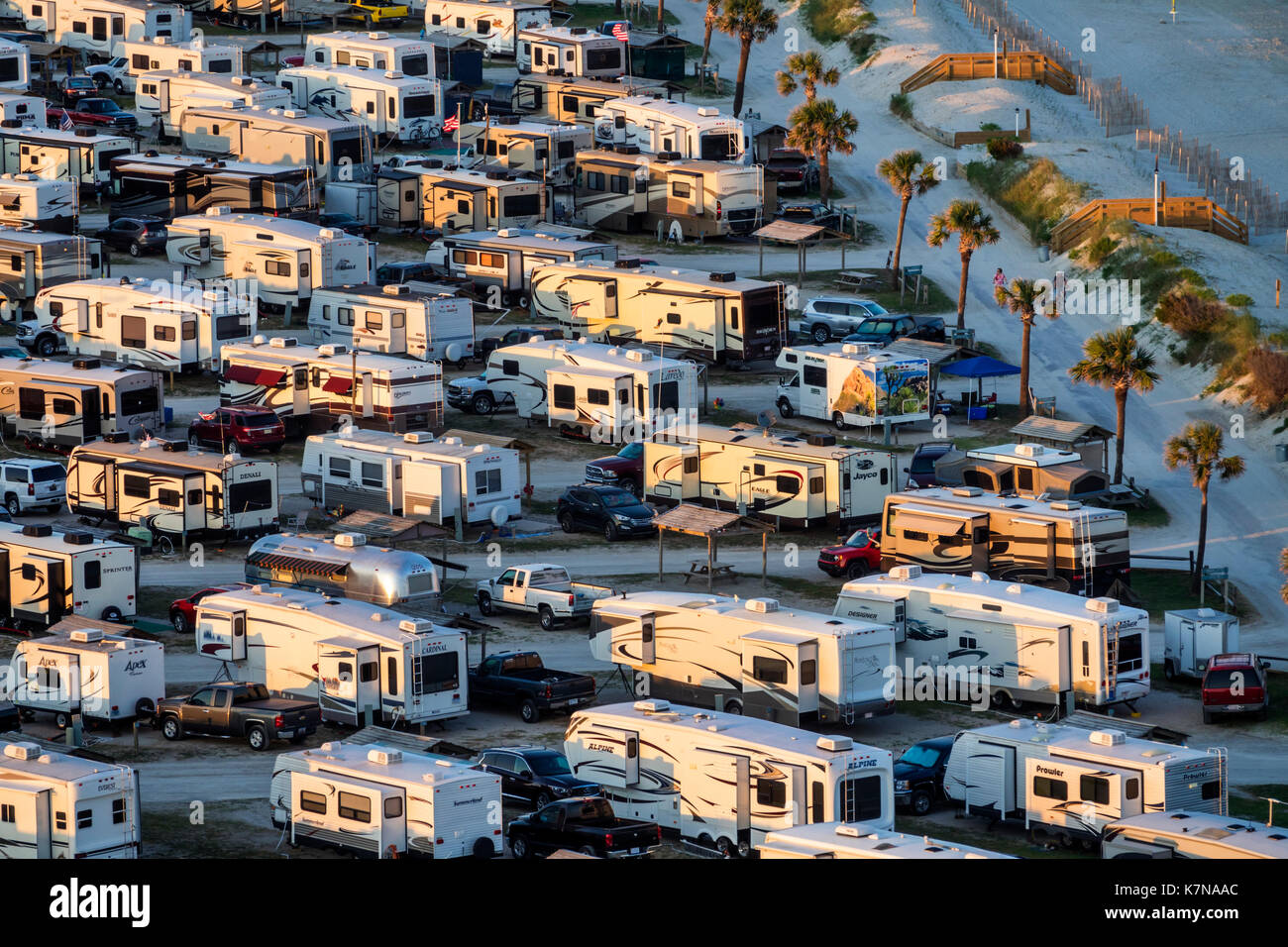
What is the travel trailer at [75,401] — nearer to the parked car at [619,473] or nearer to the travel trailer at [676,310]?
the parked car at [619,473]

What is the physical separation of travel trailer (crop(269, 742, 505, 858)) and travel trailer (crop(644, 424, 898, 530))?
21.4m

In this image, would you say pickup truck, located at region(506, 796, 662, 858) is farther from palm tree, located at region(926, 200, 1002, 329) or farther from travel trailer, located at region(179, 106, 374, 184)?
travel trailer, located at region(179, 106, 374, 184)

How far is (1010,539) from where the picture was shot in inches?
1976

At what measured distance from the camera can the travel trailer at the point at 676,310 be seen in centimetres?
6938

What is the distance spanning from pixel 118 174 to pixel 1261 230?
41405 millimetres

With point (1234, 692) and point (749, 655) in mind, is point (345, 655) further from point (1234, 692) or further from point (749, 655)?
point (1234, 692)

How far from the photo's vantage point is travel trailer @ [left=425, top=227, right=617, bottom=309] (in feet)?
245

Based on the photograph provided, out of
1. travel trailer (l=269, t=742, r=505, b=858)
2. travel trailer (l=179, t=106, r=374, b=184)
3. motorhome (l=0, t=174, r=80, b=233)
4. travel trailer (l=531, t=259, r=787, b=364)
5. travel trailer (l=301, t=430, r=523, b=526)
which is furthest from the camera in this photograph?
travel trailer (l=179, t=106, r=374, b=184)

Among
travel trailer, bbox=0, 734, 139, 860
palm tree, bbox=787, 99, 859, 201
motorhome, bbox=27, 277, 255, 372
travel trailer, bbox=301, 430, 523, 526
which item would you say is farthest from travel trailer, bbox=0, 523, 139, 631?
palm tree, bbox=787, 99, 859, 201

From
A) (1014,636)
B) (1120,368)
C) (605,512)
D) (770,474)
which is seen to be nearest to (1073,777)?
(1014,636)

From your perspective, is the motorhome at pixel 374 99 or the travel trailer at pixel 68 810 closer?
the travel trailer at pixel 68 810

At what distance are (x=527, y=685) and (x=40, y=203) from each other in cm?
4489

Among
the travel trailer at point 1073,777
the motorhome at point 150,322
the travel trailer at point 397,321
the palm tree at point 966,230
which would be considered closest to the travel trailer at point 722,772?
the travel trailer at point 1073,777

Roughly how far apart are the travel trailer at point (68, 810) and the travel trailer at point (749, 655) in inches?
486
